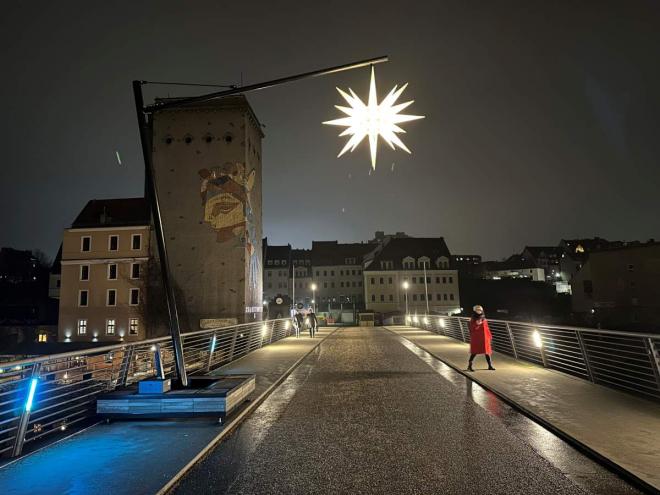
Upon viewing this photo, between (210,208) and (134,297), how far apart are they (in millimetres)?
13339

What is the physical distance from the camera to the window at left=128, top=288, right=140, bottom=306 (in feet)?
156

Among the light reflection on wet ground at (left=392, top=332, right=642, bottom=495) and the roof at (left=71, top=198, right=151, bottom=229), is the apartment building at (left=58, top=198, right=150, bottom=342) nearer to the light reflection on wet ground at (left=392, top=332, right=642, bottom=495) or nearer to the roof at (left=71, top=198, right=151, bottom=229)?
the roof at (left=71, top=198, right=151, bottom=229)

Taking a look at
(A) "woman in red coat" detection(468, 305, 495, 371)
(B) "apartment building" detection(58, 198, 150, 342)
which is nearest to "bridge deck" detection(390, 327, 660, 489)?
(A) "woman in red coat" detection(468, 305, 495, 371)

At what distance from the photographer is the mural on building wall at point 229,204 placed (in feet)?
143

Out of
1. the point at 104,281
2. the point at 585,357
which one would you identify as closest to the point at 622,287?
the point at 585,357

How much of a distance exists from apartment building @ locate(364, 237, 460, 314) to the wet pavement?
239ft

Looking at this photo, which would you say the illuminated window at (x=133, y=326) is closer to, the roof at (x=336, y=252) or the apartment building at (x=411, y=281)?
the apartment building at (x=411, y=281)

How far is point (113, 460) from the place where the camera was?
5.29 meters

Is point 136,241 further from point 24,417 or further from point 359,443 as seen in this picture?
point 359,443

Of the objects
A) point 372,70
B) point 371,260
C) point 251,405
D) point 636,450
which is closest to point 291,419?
point 251,405

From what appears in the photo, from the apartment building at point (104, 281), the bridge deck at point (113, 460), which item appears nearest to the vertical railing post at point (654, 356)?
the bridge deck at point (113, 460)

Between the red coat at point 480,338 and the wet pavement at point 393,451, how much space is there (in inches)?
122

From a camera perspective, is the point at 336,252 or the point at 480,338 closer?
the point at 480,338

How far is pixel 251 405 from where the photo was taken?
815cm
